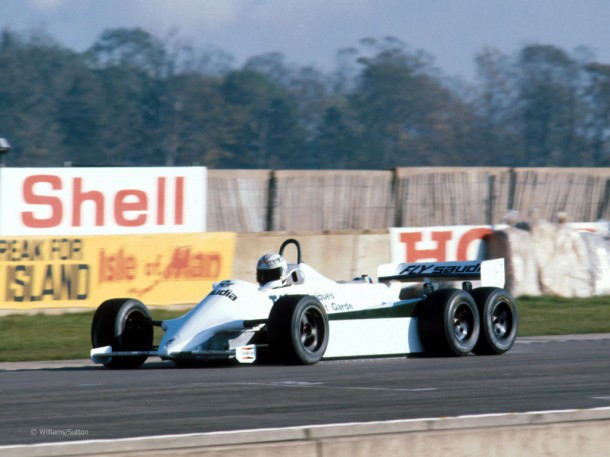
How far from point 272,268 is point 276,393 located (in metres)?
3.48

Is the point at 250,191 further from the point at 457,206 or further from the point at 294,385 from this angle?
the point at 294,385

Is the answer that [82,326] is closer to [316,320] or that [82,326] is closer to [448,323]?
[316,320]

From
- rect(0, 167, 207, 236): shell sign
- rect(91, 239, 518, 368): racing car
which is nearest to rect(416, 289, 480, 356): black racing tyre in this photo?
rect(91, 239, 518, 368): racing car

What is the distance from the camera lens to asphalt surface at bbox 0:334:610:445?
7.76m

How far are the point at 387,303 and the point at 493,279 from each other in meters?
1.76

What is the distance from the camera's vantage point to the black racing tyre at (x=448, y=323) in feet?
43.2

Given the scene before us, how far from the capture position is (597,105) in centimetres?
7831

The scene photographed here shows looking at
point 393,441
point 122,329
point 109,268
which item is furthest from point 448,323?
point 109,268

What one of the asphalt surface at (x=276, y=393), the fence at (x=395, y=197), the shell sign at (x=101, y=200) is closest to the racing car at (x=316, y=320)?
the asphalt surface at (x=276, y=393)

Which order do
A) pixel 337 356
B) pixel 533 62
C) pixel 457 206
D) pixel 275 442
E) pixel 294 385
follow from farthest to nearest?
pixel 533 62 → pixel 457 206 → pixel 337 356 → pixel 294 385 → pixel 275 442

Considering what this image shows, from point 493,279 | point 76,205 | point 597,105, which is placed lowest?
point 493,279

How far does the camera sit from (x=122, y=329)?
491 inches

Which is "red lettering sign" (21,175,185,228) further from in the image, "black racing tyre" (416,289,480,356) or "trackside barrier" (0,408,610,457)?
"trackside barrier" (0,408,610,457)

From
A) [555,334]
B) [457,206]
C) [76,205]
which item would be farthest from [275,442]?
[457,206]
